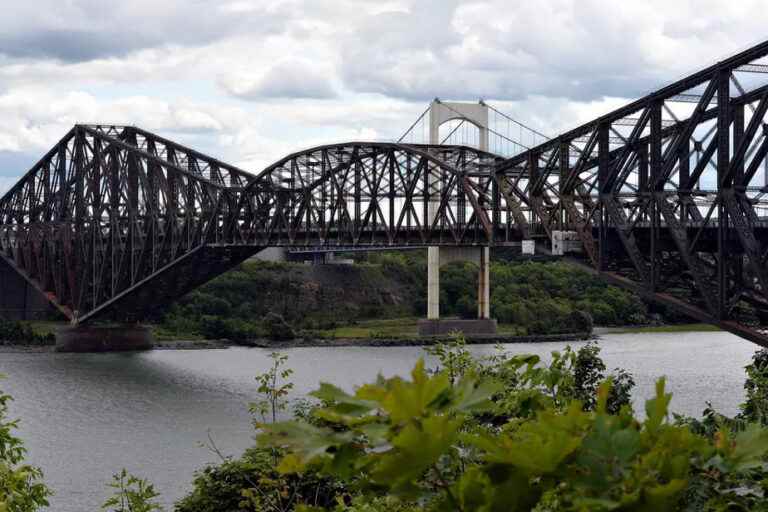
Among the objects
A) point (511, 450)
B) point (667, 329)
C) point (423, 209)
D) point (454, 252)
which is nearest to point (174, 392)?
point (423, 209)

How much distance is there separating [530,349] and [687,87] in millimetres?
46152

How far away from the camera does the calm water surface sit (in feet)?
123

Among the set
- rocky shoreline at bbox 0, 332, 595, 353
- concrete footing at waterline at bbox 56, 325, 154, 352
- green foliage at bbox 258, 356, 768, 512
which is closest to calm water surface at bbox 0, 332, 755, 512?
rocky shoreline at bbox 0, 332, 595, 353

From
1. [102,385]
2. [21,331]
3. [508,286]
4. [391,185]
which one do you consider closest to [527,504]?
[102,385]

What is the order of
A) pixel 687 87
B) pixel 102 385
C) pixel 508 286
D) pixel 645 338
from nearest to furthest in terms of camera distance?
1. pixel 687 87
2. pixel 102 385
3. pixel 645 338
4. pixel 508 286

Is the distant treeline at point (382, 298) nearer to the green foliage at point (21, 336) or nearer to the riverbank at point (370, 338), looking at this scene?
the riverbank at point (370, 338)

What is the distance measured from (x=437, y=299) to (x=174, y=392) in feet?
133

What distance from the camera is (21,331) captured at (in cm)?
8488

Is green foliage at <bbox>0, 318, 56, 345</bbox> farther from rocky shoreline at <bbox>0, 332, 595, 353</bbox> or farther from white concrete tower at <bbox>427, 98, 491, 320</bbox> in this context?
white concrete tower at <bbox>427, 98, 491, 320</bbox>

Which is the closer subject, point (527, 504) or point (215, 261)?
point (527, 504)

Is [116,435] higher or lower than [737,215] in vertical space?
lower

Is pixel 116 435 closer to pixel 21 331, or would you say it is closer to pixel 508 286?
pixel 21 331

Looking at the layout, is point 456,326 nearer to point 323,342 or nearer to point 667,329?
point 323,342

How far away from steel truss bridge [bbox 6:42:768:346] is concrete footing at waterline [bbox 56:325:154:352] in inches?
37.3
